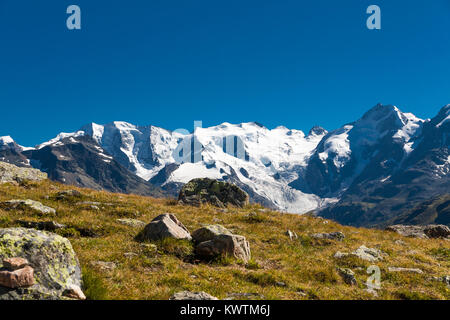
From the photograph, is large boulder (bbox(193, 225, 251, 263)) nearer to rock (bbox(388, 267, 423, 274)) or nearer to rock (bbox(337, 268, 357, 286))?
rock (bbox(337, 268, 357, 286))

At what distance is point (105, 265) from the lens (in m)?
12.9

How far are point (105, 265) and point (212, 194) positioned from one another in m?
21.4

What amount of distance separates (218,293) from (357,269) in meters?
8.47

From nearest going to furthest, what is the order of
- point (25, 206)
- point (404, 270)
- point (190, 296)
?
1. point (190, 296)
2. point (404, 270)
3. point (25, 206)

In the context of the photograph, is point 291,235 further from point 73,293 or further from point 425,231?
point 425,231

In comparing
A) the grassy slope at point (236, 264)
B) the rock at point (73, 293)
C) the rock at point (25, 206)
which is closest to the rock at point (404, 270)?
the grassy slope at point (236, 264)

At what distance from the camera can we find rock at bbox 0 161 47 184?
28.7 m

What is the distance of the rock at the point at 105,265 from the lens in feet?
41.0

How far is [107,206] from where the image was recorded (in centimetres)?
2347

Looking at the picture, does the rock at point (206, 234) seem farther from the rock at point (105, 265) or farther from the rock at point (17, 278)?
the rock at point (17, 278)

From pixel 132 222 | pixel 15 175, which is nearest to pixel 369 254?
pixel 132 222

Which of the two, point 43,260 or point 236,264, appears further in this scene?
point 236,264
